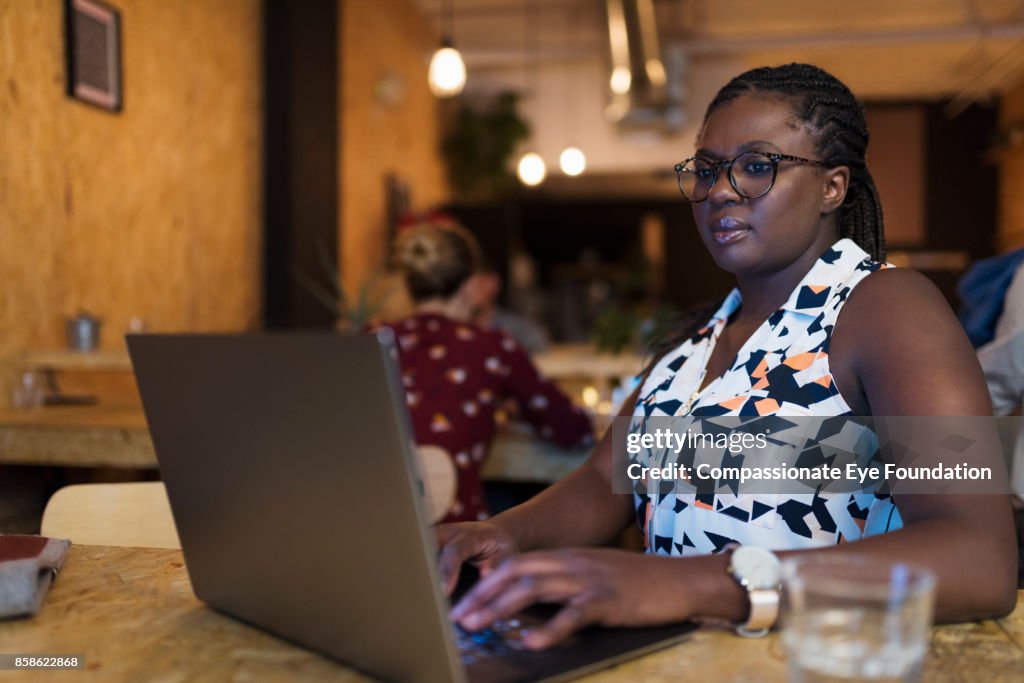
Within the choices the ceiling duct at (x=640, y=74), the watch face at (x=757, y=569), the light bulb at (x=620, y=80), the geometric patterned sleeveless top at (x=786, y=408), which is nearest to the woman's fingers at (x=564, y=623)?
the watch face at (x=757, y=569)

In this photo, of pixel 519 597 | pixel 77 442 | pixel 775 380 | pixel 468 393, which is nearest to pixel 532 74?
pixel 468 393

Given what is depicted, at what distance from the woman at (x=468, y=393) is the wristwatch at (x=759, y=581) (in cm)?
162

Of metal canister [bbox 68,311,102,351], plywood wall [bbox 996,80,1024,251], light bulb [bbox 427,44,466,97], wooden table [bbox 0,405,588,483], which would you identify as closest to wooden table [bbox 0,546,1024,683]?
wooden table [bbox 0,405,588,483]

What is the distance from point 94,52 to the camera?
10.3ft

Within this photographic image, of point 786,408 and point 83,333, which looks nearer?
point 786,408

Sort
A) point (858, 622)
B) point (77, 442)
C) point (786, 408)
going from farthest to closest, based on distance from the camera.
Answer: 1. point (77, 442)
2. point (786, 408)
3. point (858, 622)

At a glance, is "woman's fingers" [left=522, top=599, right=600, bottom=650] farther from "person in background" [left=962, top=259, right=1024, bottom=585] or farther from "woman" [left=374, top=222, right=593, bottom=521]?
"woman" [left=374, top=222, right=593, bottom=521]

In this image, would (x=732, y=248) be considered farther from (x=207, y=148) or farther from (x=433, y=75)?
(x=433, y=75)

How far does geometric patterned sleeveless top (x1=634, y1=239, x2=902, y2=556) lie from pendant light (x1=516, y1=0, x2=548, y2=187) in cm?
560

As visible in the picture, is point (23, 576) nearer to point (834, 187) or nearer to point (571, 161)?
point (834, 187)

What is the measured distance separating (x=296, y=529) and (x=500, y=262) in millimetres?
6736

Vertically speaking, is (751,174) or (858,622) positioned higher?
(751,174)

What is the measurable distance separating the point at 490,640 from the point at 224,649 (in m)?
0.23

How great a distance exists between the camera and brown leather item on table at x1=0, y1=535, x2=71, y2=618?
881mm
